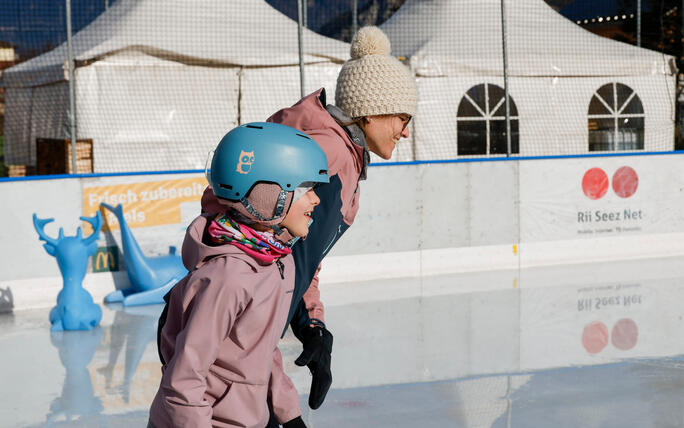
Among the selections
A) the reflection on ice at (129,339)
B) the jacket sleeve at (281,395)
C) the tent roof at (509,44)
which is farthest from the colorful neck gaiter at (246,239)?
the tent roof at (509,44)

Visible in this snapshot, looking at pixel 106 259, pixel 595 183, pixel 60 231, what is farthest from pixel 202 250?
pixel 595 183

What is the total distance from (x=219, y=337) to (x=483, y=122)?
445 inches

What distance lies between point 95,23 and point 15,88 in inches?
91.3

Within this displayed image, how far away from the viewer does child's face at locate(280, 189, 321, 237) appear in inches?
84.0

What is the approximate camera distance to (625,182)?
33.4 ft

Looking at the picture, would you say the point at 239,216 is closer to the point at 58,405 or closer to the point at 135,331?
the point at 58,405

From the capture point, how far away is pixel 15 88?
14.1m

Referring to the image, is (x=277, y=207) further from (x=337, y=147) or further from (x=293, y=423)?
(x=293, y=423)

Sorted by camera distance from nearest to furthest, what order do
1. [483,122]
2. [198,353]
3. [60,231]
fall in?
[198,353] → [60,231] → [483,122]

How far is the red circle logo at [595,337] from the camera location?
632 centimetres

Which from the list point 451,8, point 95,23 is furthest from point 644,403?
point 95,23

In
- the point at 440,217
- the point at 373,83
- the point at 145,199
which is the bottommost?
the point at 440,217

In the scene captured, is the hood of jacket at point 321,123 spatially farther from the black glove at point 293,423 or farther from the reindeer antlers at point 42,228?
the reindeer antlers at point 42,228

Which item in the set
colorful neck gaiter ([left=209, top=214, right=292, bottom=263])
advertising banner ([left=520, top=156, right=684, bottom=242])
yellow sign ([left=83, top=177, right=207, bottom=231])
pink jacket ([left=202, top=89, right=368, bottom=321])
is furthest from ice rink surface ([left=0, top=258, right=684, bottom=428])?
colorful neck gaiter ([left=209, top=214, right=292, bottom=263])
